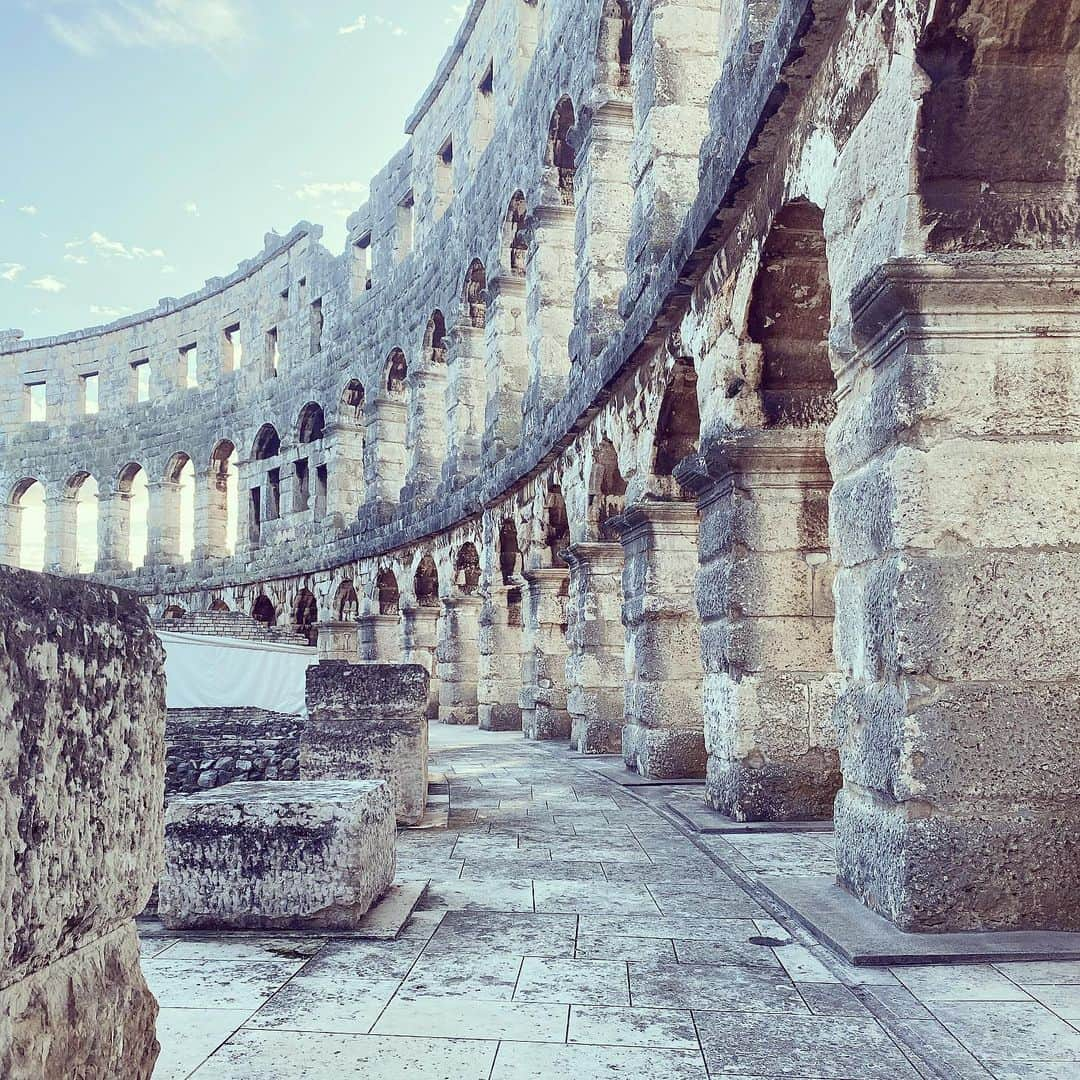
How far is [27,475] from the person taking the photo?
101ft

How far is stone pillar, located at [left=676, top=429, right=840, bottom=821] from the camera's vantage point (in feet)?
20.9

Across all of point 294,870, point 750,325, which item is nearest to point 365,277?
point 750,325

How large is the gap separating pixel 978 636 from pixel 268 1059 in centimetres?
261

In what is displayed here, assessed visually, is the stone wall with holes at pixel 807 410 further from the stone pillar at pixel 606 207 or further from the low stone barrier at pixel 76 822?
the low stone barrier at pixel 76 822

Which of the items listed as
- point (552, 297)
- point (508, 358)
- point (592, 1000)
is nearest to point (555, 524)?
point (552, 297)

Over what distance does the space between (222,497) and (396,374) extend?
9003 millimetres

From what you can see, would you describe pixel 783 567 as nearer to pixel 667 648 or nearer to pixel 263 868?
pixel 667 648

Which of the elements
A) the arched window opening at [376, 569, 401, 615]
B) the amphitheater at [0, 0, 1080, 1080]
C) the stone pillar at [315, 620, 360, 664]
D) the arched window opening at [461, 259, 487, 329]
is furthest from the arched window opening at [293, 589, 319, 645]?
the amphitheater at [0, 0, 1080, 1080]

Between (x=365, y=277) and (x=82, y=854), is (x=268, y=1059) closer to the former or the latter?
(x=82, y=854)

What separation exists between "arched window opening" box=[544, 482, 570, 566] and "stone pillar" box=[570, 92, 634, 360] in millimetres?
1930

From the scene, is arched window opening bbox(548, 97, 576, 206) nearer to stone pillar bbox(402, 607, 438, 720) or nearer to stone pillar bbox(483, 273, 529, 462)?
stone pillar bbox(483, 273, 529, 462)

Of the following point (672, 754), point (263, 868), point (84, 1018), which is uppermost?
point (84, 1018)

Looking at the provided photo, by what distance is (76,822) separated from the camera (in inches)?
66.5

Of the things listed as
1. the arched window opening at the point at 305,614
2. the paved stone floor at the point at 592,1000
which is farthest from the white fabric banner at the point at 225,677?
the arched window opening at the point at 305,614
